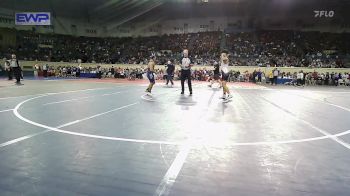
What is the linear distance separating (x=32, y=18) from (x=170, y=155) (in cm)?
3185

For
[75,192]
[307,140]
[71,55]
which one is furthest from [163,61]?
[75,192]

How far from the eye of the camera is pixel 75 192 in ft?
11.1

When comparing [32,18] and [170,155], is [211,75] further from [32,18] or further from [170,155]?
[170,155]

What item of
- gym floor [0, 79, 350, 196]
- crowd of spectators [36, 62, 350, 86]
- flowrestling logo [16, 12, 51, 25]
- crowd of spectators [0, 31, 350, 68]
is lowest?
gym floor [0, 79, 350, 196]

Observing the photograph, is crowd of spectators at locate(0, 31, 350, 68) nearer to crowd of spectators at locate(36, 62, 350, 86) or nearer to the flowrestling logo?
crowd of spectators at locate(36, 62, 350, 86)

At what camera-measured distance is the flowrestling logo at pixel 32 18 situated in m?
31.6

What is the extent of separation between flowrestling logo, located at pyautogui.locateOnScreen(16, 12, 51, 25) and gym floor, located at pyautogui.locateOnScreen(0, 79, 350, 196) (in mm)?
25750

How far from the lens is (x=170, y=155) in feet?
15.7

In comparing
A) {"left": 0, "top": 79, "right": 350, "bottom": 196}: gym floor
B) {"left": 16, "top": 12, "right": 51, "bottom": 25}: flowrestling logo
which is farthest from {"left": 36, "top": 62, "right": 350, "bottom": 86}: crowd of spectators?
{"left": 0, "top": 79, "right": 350, "bottom": 196}: gym floor

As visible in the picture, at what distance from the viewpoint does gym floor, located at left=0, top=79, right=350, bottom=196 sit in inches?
141

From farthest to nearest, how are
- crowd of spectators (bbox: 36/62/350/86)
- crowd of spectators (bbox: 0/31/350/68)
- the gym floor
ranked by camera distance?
crowd of spectators (bbox: 0/31/350/68) < crowd of spectators (bbox: 36/62/350/86) < the gym floor

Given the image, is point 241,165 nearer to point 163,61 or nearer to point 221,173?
point 221,173

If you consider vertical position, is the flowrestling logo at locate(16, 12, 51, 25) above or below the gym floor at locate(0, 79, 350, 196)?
above

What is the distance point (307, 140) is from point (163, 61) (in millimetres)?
31346
